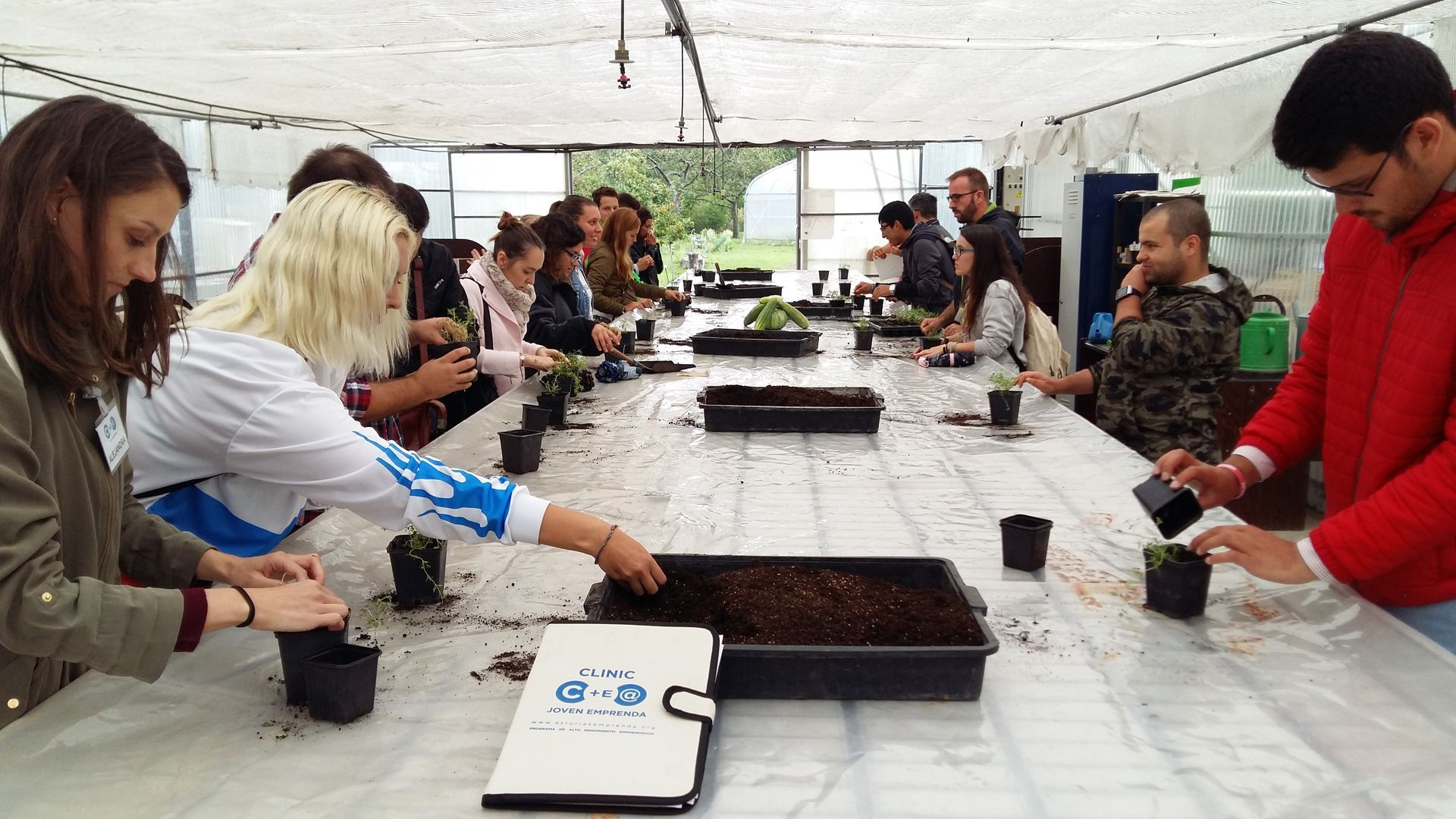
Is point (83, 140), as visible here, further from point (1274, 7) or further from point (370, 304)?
point (1274, 7)

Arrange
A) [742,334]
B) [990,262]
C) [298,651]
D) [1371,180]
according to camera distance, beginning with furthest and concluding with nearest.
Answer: [742,334]
[990,262]
[1371,180]
[298,651]

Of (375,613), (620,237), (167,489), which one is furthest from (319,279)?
(620,237)

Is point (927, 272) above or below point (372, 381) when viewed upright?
above

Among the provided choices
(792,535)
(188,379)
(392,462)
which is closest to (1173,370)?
(792,535)

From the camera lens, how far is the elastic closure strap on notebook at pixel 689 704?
1125 mm

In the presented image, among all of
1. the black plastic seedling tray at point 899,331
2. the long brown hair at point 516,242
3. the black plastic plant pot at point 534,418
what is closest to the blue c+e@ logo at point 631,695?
the black plastic plant pot at point 534,418

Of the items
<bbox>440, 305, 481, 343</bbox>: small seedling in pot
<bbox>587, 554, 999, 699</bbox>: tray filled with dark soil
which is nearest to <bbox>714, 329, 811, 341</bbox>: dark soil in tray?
<bbox>440, 305, 481, 343</bbox>: small seedling in pot

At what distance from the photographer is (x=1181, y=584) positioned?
1.56 m

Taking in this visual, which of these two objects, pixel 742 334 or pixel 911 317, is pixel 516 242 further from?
pixel 911 317

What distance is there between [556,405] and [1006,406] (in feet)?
4.69

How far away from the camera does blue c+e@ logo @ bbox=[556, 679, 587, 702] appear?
116cm

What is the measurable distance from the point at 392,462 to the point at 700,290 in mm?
6826

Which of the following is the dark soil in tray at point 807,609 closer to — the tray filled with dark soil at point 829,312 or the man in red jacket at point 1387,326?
the man in red jacket at point 1387,326

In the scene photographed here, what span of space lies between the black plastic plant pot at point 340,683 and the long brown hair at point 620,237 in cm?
518
